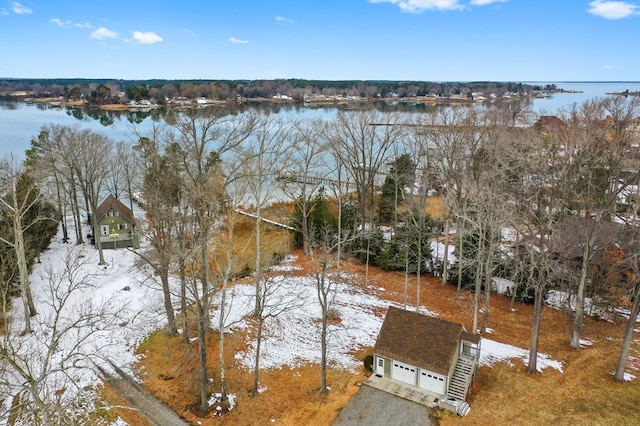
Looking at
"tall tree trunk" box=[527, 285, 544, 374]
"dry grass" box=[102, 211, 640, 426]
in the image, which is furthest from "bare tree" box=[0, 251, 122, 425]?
"tall tree trunk" box=[527, 285, 544, 374]

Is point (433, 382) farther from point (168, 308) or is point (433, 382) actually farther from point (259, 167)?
point (168, 308)

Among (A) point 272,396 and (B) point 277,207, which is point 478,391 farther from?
(B) point 277,207

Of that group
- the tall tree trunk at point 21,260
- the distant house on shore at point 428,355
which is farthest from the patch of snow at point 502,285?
the tall tree trunk at point 21,260

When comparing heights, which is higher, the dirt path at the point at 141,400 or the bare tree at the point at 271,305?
the bare tree at the point at 271,305

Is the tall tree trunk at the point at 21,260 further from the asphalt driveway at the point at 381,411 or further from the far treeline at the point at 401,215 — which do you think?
the asphalt driveway at the point at 381,411

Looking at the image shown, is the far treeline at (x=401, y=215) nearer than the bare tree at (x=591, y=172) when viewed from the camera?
Yes

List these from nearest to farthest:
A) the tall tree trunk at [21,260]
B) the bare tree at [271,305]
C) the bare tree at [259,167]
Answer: the bare tree at [271,305] < the tall tree trunk at [21,260] < the bare tree at [259,167]
